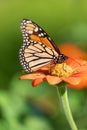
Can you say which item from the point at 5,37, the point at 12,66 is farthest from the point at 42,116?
the point at 5,37

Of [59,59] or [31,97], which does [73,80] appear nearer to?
[59,59]

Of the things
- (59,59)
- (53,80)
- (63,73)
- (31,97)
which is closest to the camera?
(53,80)

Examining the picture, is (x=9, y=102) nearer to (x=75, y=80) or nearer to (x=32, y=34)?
(x=32, y=34)

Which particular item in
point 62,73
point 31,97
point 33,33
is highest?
point 33,33

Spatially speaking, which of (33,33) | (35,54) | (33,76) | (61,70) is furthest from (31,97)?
(33,76)

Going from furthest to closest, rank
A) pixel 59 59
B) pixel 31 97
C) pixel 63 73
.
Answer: pixel 31 97, pixel 59 59, pixel 63 73

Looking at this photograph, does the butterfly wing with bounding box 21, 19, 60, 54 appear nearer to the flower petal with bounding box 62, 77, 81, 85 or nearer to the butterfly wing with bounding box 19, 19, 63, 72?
the butterfly wing with bounding box 19, 19, 63, 72

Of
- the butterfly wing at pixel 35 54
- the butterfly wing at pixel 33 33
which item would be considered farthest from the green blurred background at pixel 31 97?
the butterfly wing at pixel 33 33

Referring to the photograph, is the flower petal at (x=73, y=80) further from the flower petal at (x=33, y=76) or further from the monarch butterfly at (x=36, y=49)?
the monarch butterfly at (x=36, y=49)
